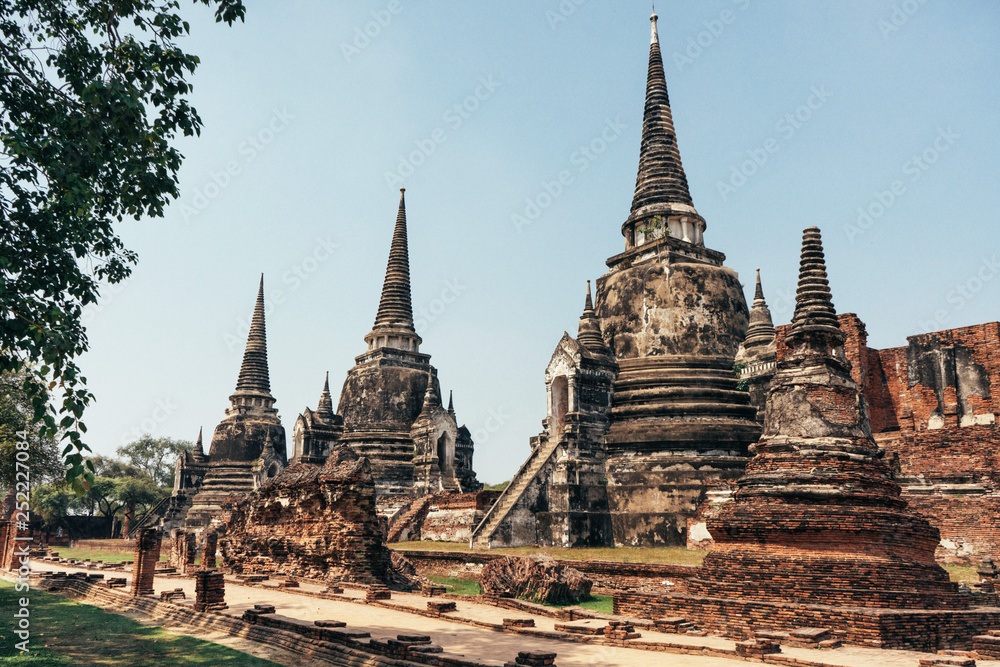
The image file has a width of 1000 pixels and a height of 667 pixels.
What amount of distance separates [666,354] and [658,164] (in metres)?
7.23

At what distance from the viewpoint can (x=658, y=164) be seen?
28047 mm

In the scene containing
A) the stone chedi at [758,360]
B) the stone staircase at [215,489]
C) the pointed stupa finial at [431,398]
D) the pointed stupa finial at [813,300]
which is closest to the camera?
the pointed stupa finial at [813,300]

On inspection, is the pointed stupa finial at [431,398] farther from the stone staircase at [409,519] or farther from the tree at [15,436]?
the tree at [15,436]

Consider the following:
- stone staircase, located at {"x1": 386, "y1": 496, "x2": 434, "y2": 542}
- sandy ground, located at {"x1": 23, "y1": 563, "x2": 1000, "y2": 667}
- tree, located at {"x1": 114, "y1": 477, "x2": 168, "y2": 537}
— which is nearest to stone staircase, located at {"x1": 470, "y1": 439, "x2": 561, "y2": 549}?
stone staircase, located at {"x1": 386, "y1": 496, "x2": 434, "y2": 542}

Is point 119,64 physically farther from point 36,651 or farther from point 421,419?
point 421,419

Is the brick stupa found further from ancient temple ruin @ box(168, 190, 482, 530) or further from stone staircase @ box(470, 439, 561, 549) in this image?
ancient temple ruin @ box(168, 190, 482, 530)

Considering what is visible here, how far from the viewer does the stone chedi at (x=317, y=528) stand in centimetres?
1775

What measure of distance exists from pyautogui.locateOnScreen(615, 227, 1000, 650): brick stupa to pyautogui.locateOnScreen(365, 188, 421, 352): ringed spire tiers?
2549 centimetres

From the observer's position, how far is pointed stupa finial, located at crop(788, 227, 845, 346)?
46.0ft

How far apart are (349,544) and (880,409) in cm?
1609

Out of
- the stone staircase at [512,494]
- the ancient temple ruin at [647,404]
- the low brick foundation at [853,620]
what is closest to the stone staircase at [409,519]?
the stone staircase at [512,494]

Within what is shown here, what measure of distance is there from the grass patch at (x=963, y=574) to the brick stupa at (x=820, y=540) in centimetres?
394

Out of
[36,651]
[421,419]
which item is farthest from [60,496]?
[36,651]

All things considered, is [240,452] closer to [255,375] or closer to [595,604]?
[255,375]
